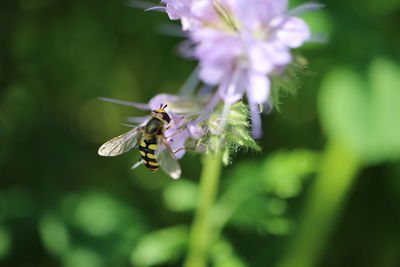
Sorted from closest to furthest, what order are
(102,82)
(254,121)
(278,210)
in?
1. (254,121)
2. (278,210)
3. (102,82)

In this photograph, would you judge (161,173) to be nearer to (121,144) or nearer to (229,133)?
(121,144)

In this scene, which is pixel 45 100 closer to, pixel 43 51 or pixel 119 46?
pixel 43 51

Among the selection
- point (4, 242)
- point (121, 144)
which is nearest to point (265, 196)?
point (121, 144)

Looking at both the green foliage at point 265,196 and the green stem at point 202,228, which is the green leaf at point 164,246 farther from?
the green foliage at point 265,196

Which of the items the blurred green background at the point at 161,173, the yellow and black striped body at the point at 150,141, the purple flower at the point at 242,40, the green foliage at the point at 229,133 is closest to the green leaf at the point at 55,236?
the blurred green background at the point at 161,173

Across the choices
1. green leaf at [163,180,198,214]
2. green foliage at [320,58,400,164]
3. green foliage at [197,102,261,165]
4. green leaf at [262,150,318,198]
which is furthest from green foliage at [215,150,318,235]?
green foliage at [197,102,261,165]

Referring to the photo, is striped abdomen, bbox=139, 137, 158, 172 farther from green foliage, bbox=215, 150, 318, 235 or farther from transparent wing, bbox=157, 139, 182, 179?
green foliage, bbox=215, 150, 318, 235

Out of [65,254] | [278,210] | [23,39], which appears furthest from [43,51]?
[278,210]
